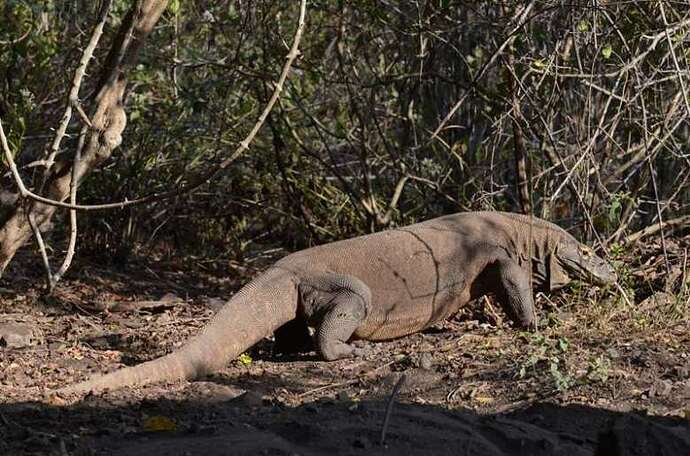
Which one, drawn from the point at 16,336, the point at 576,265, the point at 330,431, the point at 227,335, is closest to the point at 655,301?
the point at 576,265

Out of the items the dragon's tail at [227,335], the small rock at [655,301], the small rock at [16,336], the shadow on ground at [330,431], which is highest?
the shadow on ground at [330,431]

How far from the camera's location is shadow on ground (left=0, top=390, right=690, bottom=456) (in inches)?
153

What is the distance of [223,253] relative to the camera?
10.4 meters

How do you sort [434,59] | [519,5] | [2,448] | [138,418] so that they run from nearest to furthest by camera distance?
[2,448] → [138,418] → [519,5] → [434,59]

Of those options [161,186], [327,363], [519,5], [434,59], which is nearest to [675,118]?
[519,5]

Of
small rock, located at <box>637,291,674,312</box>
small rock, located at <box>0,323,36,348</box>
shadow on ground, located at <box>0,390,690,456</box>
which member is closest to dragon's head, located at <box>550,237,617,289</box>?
small rock, located at <box>637,291,674,312</box>

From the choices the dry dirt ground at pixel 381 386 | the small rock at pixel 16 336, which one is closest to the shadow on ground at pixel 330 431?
the dry dirt ground at pixel 381 386

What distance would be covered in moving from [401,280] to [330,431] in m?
3.12

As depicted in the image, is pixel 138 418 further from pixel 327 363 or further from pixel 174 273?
pixel 174 273

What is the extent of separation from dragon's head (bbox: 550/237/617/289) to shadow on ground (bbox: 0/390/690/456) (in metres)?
2.46

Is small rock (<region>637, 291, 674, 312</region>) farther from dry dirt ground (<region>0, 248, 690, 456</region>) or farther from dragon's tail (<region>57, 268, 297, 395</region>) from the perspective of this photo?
dragon's tail (<region>57, 268, 297, 395</region>)

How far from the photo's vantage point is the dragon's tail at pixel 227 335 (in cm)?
553

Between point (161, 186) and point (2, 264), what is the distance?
3.32 meters

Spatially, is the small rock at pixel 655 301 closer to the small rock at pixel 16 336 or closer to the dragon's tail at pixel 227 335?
the dragon's tail at pixel 227 335
